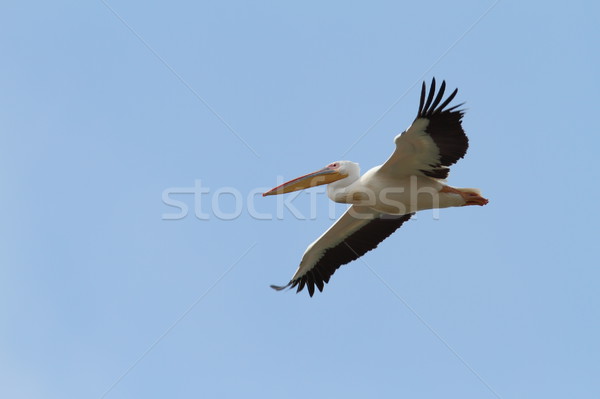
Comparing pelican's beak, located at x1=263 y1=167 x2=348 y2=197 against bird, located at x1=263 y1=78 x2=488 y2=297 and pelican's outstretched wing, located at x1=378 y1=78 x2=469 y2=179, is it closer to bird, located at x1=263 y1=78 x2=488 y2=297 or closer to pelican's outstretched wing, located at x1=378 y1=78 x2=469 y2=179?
bird, located at x1=263 y1=78 x2=488 y2=297

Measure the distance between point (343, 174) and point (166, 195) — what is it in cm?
353

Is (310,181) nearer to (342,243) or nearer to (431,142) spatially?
(342,243)

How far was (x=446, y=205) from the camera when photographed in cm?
1435

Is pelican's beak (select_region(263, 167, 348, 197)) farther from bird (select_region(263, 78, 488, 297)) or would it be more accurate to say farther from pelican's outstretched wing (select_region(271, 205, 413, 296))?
pelican's outstretched wing (select_region(271, 205, 413, 296))

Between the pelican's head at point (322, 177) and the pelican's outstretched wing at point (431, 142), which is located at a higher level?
the pelican's outstretched wing at point (431, 142)

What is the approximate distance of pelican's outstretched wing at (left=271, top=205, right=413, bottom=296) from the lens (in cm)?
1523

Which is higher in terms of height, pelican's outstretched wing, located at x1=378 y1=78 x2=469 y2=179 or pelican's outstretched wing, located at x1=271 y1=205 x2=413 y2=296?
pelican's outstretched wing, located at x1=378 y1=78 x2=469 y2=179

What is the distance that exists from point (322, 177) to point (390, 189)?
1113mm

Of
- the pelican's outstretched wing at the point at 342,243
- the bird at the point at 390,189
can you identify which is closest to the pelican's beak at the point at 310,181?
the bird at the point at 390,189

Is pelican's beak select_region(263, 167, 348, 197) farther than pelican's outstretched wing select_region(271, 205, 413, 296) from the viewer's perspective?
No

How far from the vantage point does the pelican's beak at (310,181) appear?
1456 centimetres

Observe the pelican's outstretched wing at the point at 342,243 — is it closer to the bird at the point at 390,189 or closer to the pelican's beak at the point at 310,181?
the bird at the point at 390,189

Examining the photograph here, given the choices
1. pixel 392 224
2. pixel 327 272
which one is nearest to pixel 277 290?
pixel 327 272

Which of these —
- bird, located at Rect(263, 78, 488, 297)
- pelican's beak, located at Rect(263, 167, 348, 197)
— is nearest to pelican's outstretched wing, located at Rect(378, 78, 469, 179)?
bird, located at Rect(263, 78, 488, 297)
